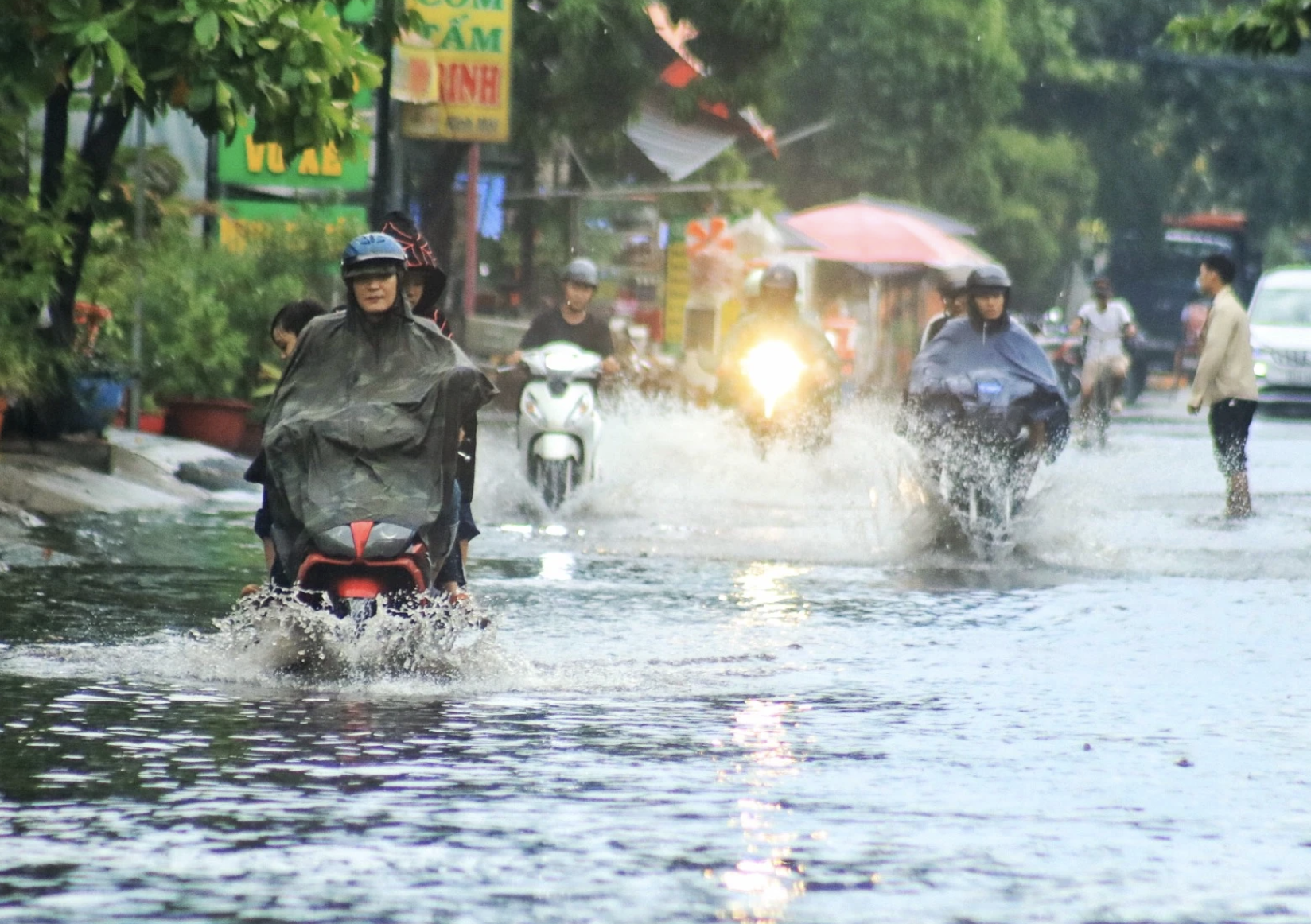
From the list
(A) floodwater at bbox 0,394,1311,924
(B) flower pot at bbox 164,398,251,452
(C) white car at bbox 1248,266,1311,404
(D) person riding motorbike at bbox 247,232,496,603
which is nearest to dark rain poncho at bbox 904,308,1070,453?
(A) floodwater at bbox 0,394,1311,924

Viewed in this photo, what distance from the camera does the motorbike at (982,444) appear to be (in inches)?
556

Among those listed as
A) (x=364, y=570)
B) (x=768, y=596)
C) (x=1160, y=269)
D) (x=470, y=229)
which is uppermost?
(x=1160, y=269)

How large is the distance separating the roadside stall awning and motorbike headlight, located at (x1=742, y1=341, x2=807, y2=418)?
719 inches

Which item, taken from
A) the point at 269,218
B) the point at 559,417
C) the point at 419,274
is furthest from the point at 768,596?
the point at 269,218

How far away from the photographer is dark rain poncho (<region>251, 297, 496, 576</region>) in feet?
29.0

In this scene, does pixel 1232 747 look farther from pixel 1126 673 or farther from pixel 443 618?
pixel 443 618

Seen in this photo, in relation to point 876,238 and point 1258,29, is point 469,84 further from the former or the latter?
point 876,238

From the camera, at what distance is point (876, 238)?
38.7 m

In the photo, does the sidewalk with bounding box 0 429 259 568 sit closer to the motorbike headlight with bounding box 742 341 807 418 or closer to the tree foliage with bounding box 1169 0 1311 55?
the motorbike headlight with bounding box 742 341 807 418

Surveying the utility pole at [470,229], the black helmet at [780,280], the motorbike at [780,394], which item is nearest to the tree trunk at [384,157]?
the black helmet at [780,280]

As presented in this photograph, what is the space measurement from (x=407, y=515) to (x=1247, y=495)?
1034cm

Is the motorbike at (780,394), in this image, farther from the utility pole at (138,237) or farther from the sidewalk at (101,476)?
the utility pole at (138,237)

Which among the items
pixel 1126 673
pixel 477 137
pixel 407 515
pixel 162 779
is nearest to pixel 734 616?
pixel 1126 673

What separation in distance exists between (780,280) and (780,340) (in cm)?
47
